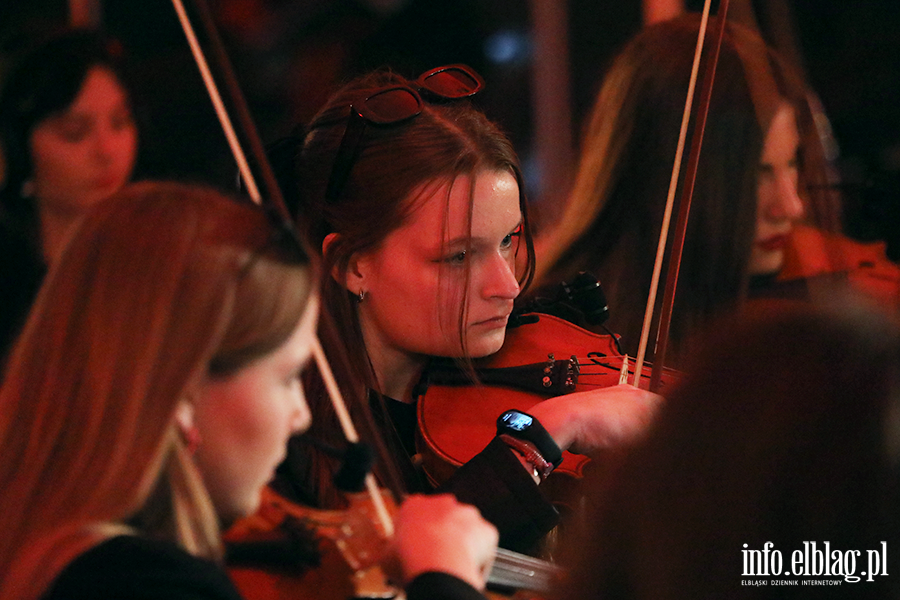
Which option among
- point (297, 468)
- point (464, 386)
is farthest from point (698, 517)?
point (464, 386)

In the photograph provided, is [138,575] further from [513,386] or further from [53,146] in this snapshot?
[53,146]

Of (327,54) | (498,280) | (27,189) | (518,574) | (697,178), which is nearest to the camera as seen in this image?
(518,574)

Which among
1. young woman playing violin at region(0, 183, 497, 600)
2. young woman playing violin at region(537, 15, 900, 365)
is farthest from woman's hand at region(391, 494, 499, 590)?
young woman playing violin at region(537, 15, 900, 365)

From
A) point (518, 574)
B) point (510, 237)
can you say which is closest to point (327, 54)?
point (510, 237)

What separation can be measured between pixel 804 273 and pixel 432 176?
96cm

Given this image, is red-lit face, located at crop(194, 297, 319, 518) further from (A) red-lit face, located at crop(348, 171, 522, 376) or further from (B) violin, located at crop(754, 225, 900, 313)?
(B) violin, located at crop(754, 225, 900, 313)

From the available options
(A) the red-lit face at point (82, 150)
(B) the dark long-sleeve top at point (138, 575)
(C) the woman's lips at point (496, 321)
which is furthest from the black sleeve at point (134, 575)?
(A) the red-lit face at point (82, 150)

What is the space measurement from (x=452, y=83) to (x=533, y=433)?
1.85 ft

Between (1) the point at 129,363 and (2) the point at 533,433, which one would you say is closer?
(1) the point at 129,363

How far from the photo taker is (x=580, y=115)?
3.69m

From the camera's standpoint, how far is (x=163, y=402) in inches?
32.6

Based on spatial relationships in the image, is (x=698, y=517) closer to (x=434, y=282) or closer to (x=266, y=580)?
(x=266, y=580)

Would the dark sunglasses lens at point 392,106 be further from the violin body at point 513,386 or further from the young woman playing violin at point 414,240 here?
the violin body at point 513,386

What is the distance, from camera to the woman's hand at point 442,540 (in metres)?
0.86
